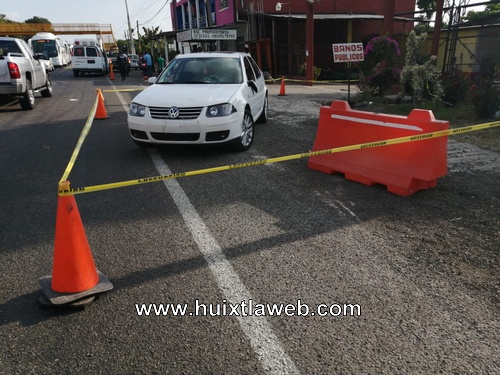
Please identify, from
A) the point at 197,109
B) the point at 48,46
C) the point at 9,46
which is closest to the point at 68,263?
Result: the point at 197,109

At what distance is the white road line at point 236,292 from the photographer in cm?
240

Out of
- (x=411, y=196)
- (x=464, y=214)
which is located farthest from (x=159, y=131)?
(x=464, y=214)

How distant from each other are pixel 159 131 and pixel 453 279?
4.65 metres

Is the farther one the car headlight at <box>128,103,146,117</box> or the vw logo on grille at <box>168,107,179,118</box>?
the car headlight at <box>128,103,146,117</box>

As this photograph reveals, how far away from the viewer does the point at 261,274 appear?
330cm

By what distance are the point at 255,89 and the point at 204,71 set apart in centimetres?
109

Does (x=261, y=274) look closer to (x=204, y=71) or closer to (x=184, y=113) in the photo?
(x=184, y=113)

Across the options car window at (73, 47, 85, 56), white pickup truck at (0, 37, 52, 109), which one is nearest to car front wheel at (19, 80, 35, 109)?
white pickup truck at (0, 37, 52, 109)

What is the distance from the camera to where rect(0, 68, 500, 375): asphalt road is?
8.06 feet

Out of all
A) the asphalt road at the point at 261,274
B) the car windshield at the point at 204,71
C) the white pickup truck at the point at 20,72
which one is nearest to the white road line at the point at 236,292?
the asphalt road at the point at 261,274

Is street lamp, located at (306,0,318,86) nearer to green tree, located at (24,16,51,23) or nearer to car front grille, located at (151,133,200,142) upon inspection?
car front grille, located at (151,133,200,142)

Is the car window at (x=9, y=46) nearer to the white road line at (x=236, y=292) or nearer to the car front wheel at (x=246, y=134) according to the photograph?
the car front wheel at (x=246, y=134)

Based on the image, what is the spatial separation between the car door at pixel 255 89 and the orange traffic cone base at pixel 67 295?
197 inches

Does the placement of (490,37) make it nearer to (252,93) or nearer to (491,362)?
(252,93)
